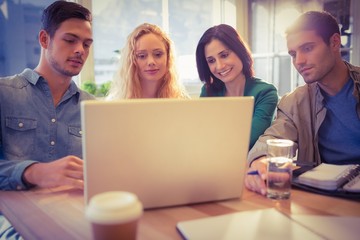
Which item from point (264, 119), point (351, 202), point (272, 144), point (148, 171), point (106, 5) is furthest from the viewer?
point (106, 5)

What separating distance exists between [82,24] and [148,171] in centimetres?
102

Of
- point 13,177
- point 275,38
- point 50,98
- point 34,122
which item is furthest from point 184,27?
point 13,177

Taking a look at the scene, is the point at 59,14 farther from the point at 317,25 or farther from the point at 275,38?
the point at 275,38

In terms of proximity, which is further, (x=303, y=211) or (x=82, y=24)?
(x=82, y=24)

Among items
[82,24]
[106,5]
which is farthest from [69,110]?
[106,5]

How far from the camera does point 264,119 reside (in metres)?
1.97

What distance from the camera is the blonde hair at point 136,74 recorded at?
2.20m

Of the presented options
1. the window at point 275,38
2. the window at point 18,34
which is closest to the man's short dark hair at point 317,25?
the window at point 275,38

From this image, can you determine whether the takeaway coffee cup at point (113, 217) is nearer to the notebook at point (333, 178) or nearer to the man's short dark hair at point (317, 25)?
the notebook at point (333, 178)

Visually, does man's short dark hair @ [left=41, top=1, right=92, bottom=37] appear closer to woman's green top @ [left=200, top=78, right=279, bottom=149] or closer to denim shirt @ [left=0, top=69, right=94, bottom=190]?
denim shirt @ [left=0, top=69, right=94, bottom=190]

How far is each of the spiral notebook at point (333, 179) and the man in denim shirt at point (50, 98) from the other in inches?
36.7

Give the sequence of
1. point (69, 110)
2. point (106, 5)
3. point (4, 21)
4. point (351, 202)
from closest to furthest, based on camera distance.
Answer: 1. point (351, 202)
2. point (69, 110)
3. point (4, 21)
4. point (106, 5)

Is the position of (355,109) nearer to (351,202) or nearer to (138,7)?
(351,202)

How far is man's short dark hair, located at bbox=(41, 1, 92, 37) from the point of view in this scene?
1.55m
